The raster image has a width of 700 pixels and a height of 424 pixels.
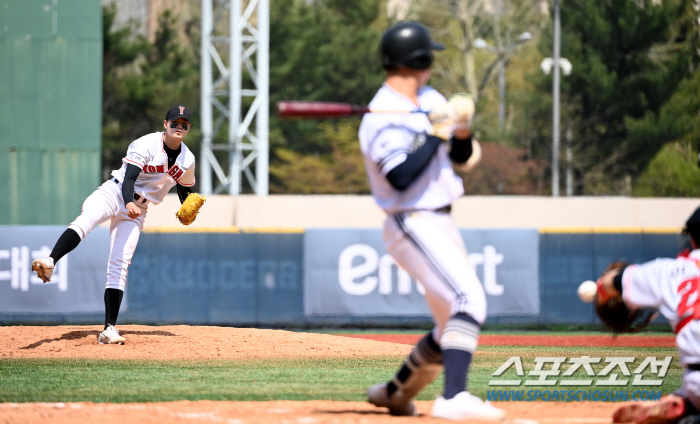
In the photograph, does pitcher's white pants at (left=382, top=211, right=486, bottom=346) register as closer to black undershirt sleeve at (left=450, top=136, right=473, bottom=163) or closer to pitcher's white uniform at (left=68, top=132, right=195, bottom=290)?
black undershirt sleeve at (left=450, top=136, right=473, bottom=163)

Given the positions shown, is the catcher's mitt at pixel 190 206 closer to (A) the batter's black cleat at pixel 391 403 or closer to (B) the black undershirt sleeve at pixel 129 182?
(B) the black undershirt sleeve at pixel 129 182

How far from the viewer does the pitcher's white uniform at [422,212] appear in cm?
447

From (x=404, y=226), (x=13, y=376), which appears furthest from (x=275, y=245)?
(x=404, y=226)

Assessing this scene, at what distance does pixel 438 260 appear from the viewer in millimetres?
4473

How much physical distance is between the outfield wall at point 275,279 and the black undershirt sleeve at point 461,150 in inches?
307

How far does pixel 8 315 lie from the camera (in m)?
12.2

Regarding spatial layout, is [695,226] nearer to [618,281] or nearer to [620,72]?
[618,281]

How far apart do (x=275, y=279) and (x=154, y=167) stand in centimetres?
467

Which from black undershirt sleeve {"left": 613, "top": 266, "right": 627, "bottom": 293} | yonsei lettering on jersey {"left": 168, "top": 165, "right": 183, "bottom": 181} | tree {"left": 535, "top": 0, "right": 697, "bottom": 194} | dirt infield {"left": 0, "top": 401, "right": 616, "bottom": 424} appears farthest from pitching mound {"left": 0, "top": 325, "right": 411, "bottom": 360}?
tree {"left": 535, "top": 0, "right": 697, "bottom": 194}

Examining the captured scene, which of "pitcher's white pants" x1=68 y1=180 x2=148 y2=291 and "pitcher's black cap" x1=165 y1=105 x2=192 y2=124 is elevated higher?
"pitcher's black cap" x1=165 y1=105 x2=192 y2=124

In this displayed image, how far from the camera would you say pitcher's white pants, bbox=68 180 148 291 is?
807 centimetres

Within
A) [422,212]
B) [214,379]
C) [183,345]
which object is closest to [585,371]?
[214,379]

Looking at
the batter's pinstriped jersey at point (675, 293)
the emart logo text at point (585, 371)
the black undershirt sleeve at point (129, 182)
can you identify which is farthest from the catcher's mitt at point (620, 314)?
the black undershirt sleeve at point (129, 182)

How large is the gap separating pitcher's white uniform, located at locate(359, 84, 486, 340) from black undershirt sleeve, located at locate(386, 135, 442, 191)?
38 millimetres
